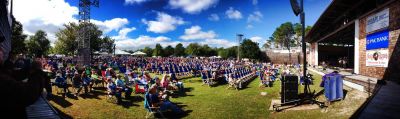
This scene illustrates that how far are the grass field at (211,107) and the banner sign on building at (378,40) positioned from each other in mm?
2646

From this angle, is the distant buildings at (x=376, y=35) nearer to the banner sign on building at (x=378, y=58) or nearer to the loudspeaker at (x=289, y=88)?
the banner sign on building at (x=378, y=58)

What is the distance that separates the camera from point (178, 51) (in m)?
120

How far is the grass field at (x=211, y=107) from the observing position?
8.22 meters

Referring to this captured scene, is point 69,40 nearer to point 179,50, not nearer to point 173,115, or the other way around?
point 173,115

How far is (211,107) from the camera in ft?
32.4

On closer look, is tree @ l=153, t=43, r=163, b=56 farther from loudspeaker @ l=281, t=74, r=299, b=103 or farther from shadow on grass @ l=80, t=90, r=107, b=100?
loudspeaker @ l=281, t=74, r=299, b=103

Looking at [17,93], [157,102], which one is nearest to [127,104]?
[157,102]

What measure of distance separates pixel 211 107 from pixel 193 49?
10318 centimetres

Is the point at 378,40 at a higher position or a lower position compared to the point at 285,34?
lower

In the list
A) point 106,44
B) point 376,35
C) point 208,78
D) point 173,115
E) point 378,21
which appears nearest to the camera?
point 173,115

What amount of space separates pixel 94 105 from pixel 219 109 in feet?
16.4

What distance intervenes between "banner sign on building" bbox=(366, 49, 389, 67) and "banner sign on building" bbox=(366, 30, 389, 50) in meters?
0.22

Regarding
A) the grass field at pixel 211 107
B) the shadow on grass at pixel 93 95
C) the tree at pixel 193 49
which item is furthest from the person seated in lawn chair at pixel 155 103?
the tree at pixel 193 49

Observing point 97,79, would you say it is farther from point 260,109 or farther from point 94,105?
point 260,109
